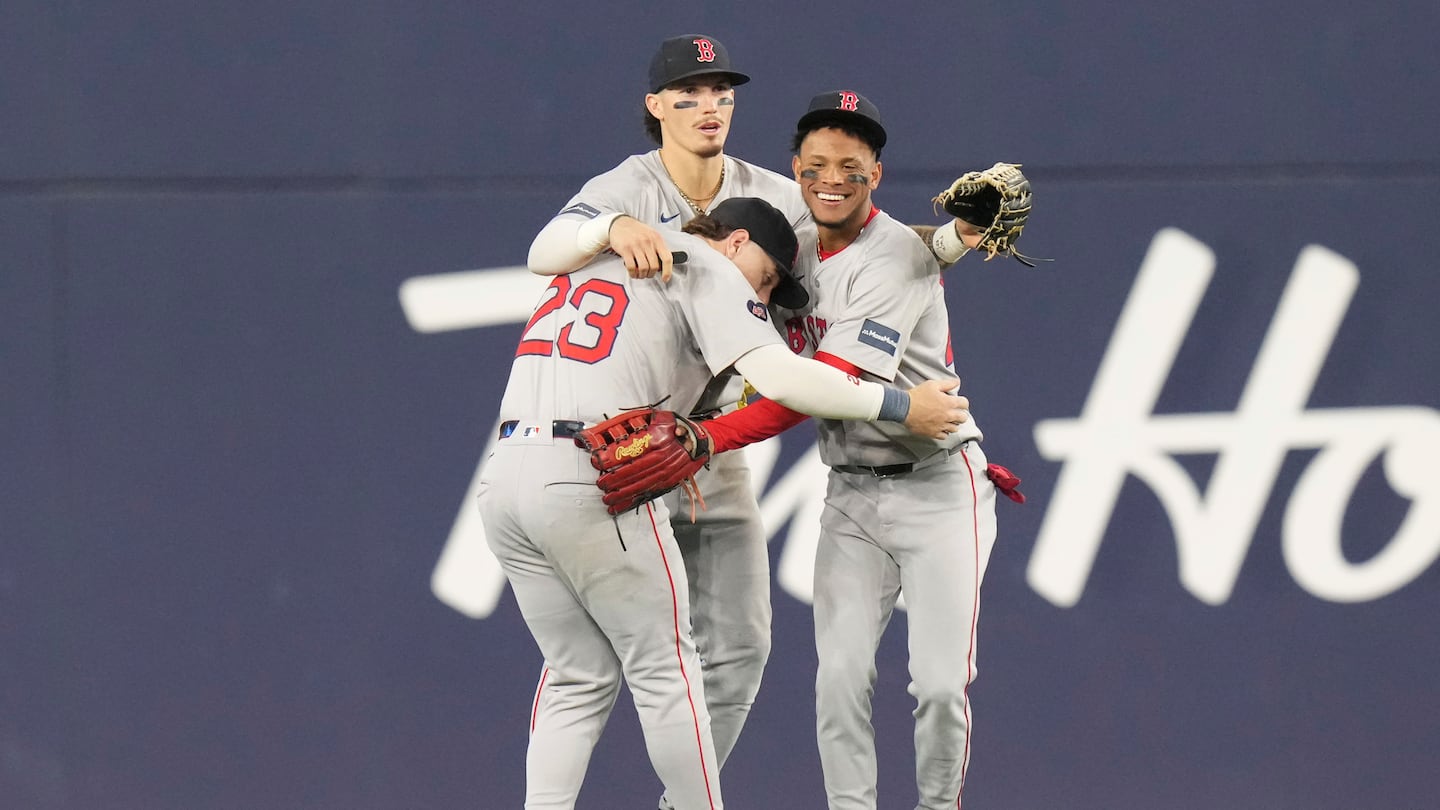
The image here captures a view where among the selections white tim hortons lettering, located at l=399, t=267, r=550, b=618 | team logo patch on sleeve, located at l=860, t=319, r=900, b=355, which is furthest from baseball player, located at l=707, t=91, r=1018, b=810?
white tim hortons lettering, located at l=399, t=267, r=550, b=618

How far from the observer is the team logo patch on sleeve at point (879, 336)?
3.00 m

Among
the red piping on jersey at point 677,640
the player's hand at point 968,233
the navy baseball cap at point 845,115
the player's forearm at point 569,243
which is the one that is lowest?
the red piping on jersey at point 677,640

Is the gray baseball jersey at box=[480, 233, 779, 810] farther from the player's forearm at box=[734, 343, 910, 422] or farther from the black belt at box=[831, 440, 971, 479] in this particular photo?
the black belt at box=[831, 440, 971, 479]

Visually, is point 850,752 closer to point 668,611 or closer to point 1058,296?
point 668,611

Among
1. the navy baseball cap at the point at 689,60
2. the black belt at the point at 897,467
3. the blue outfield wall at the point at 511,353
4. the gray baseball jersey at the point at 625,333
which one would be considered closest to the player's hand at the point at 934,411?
the black belt at the point at 897,467

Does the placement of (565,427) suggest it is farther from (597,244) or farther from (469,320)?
(469,320)

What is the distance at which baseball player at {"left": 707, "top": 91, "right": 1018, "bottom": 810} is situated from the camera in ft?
9.95

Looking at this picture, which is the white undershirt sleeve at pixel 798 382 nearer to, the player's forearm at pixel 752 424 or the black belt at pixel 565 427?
the player's forearm at pixel 752 424

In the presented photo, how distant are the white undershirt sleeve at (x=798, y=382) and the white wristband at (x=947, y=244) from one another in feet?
1.37

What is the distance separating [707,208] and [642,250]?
0.55 metres

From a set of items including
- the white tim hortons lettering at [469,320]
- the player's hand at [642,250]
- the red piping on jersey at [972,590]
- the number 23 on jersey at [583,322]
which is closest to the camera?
the player's hand at [642,250]

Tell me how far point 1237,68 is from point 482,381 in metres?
2.07

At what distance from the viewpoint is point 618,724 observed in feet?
13.2

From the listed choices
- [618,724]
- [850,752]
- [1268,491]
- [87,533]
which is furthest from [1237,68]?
[87,533]
